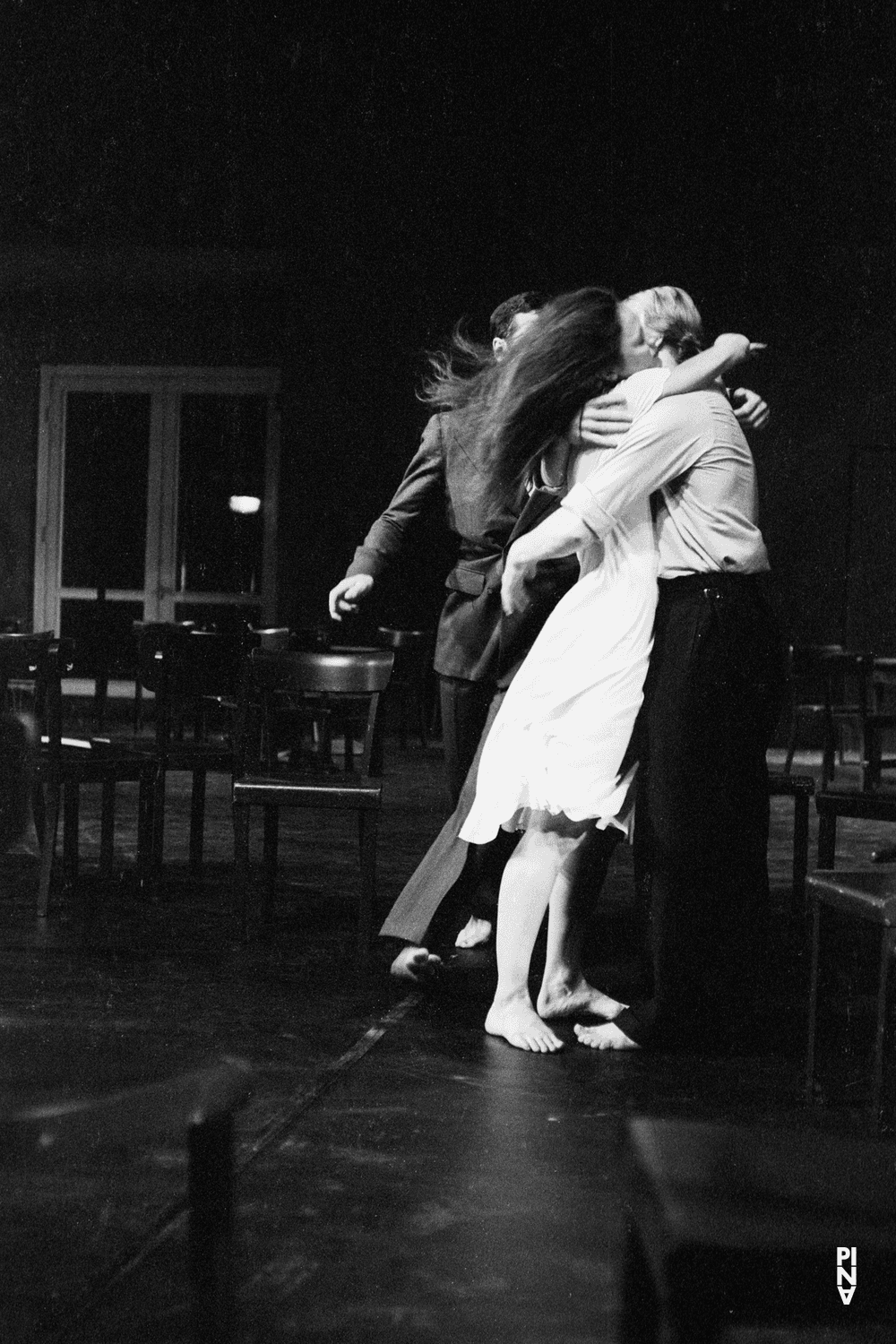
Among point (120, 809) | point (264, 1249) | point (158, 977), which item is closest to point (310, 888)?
point (158, 977)

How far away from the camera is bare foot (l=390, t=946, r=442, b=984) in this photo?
3.58 meters

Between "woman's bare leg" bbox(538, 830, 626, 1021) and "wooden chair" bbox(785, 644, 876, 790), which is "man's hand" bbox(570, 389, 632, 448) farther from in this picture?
"wooden chair" bbox(785, 644, 876, 790)

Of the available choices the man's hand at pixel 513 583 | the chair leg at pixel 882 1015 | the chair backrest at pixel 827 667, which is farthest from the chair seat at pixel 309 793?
the chair backrest at pixel 827 667

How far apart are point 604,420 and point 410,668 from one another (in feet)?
22.9

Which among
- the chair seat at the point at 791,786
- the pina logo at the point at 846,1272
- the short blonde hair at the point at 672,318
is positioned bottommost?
the chair seat at the point at 791,786

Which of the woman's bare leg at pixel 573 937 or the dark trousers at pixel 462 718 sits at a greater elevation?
the dark trousers at pixel 462 718

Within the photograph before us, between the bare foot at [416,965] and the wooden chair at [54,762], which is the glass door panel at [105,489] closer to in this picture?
the wooden chair at [54,762]

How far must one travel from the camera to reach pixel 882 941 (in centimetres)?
259

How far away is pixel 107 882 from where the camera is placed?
16.1 ft

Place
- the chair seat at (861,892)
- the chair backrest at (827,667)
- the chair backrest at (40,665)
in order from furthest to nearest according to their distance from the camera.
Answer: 1. the chair backrest at (827,667)
2. the chair backrest at (40,665)
3. the chair seat at (861,892)

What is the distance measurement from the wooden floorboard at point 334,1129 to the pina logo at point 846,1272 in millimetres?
651

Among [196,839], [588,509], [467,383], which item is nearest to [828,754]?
[196,839]

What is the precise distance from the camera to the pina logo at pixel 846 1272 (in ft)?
3.48

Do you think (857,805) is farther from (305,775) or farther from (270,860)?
(270,860)
